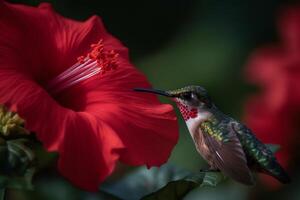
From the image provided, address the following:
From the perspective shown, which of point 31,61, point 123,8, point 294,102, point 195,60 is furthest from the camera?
point 123,8

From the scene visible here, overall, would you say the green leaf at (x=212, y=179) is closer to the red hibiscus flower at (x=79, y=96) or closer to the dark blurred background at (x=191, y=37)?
the red hibiscus flower at (x=79, y=96)

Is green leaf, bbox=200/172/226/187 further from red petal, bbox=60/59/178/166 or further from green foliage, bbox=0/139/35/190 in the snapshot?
green foliage, bbox=0/139/35/190

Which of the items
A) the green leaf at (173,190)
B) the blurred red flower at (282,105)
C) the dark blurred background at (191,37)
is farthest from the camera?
the dark blurred background at (191,37)

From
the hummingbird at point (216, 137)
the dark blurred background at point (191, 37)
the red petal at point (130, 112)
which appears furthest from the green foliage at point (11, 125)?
the dark blurred background at point (191, 37)

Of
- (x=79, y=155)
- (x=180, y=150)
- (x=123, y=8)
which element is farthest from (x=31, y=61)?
(x=123, y=8)

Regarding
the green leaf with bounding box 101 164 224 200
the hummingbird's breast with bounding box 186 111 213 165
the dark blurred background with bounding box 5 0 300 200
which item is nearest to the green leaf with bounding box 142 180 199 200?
the green leaf with bounding box 101 164 224 200

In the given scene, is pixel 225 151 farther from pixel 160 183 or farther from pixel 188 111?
pixel 160 183

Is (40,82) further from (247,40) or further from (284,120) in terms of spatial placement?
(247,40)
